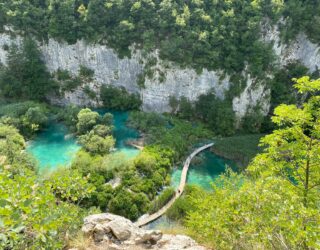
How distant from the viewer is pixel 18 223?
4551 millimetres

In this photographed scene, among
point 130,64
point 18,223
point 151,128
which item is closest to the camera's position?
point 18,223

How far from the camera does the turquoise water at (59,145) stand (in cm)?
2550

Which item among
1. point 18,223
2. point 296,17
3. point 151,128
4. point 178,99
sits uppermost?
point 296,17

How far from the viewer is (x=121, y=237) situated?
382 inches

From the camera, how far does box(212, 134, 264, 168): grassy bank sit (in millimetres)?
27812

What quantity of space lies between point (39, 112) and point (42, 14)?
1123cm

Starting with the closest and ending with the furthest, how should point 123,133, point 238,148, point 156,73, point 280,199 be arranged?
point 280,199 → point 238,148 → point 123,133 → point 156,73

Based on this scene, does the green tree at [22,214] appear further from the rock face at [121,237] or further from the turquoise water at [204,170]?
the turquoise water at [204,170]

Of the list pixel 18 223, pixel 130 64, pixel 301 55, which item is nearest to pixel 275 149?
pixel 18 223

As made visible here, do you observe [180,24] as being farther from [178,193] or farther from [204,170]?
[178,193]

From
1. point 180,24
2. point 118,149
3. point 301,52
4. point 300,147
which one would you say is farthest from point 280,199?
point 301,52

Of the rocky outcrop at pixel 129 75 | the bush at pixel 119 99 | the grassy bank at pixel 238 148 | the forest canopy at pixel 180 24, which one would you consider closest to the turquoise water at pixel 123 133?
the bush at pixel 119 99

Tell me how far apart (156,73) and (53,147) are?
1299 centimetres

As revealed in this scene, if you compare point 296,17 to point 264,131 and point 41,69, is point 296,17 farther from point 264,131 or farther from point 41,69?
point 41,69
